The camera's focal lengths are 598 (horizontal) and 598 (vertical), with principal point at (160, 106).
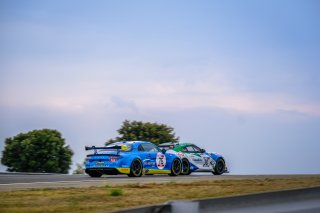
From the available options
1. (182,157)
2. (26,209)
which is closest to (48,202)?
→ (26,209)

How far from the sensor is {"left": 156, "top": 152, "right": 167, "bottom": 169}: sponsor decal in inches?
810

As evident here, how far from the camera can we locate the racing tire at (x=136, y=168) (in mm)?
19461

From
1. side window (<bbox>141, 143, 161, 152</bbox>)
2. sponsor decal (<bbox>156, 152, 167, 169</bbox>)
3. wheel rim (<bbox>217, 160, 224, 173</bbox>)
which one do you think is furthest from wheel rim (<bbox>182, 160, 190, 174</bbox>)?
wheel rim (<bbox>217, 160, 224, 173</bbox>)

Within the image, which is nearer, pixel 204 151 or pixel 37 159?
pixel 204 151

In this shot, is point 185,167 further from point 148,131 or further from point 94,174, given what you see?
point 148,131

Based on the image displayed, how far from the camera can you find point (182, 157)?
21.9m

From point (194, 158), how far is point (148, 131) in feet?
43.3

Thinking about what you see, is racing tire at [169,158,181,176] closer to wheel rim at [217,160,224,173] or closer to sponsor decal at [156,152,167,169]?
sponsor decal at [156,152,167,169]

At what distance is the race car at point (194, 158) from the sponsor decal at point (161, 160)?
696 mm

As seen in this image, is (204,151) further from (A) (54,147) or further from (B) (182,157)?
(A) (54,147)

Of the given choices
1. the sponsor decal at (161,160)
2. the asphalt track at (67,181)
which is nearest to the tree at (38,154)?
the sponsor decal at (161,160)

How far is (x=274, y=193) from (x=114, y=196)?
418 cm

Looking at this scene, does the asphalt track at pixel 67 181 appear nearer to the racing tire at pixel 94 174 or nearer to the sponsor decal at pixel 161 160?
the racing tire at pixel 94 174

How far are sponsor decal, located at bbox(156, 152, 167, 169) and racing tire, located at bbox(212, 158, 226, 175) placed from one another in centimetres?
346
